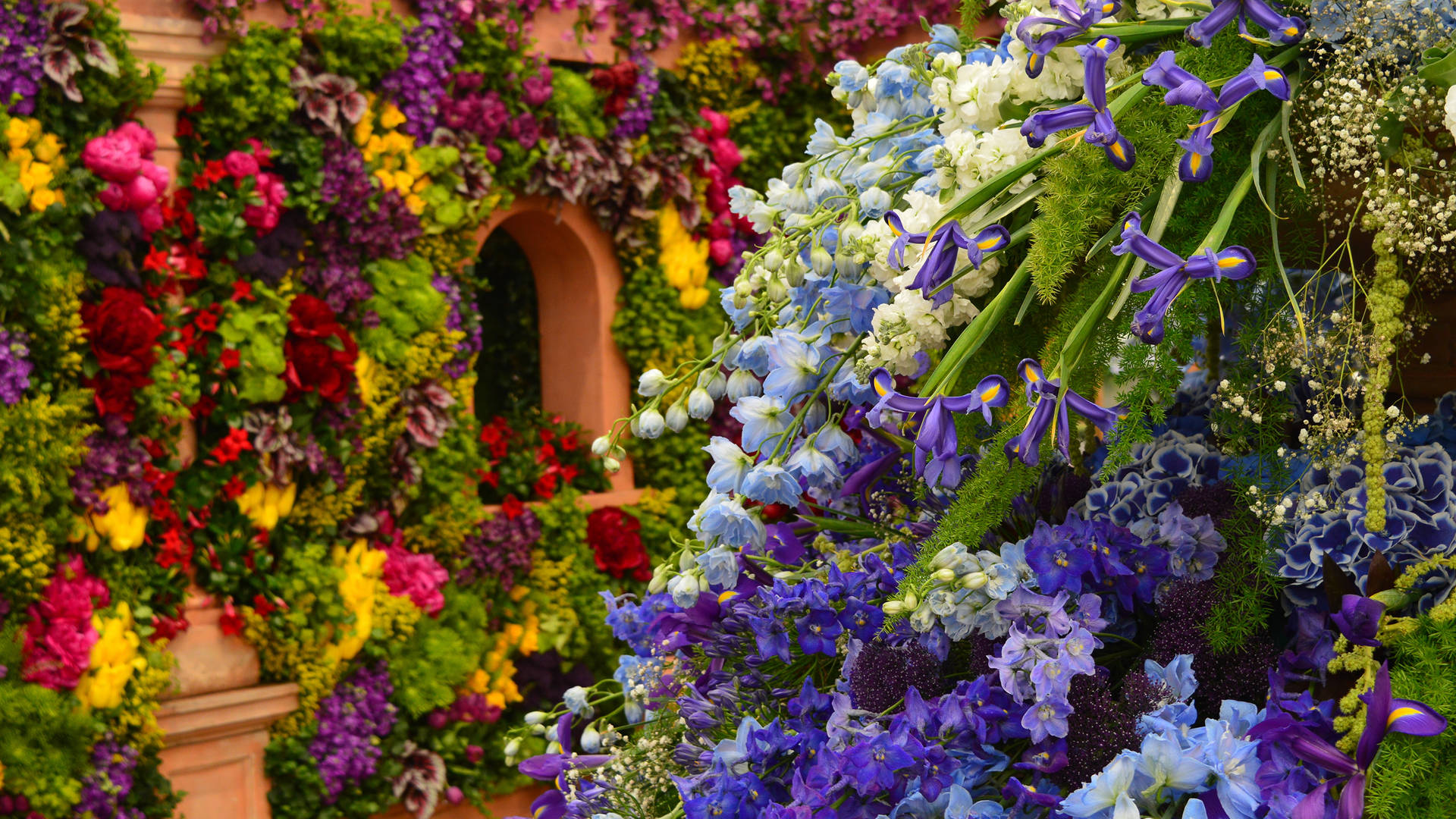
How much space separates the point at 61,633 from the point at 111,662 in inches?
6.8

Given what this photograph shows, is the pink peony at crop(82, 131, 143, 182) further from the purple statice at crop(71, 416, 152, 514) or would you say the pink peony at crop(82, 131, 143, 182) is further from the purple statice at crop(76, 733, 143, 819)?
the purple statice at crop(76, 733, 143, 819)

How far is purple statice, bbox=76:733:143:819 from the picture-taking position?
135 inches

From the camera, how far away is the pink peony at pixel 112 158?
11.5 ft

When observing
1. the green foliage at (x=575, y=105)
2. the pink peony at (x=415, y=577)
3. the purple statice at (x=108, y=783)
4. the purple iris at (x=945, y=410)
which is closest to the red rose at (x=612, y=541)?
the pink peony at (x=415, y=577)

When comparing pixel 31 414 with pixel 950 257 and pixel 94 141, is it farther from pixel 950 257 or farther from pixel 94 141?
pixel 950 257

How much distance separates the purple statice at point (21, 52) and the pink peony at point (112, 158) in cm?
19

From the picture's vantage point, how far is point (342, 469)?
4090mm

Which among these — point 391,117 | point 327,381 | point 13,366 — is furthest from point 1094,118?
point 391,117

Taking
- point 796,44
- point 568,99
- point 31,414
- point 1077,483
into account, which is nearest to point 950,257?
point 1077,483

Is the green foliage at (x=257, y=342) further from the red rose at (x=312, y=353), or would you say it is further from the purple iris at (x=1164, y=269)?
the purple iris at (x=1164, y=269)

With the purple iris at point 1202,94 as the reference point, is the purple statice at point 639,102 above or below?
above

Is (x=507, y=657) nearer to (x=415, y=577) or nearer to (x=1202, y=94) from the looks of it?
(x=415, y=577)

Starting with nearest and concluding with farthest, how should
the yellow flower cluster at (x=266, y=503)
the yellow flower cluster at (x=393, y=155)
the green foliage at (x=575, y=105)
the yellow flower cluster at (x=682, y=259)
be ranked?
the yellow flower cluster at (x=266, y=503), the yellow flower cluster at (x=393, y=155), the green foliage at (x=575, y=105), the yellow flower cluster at (x=682, y=259)

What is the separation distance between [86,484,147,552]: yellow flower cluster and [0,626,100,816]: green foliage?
340 mm
